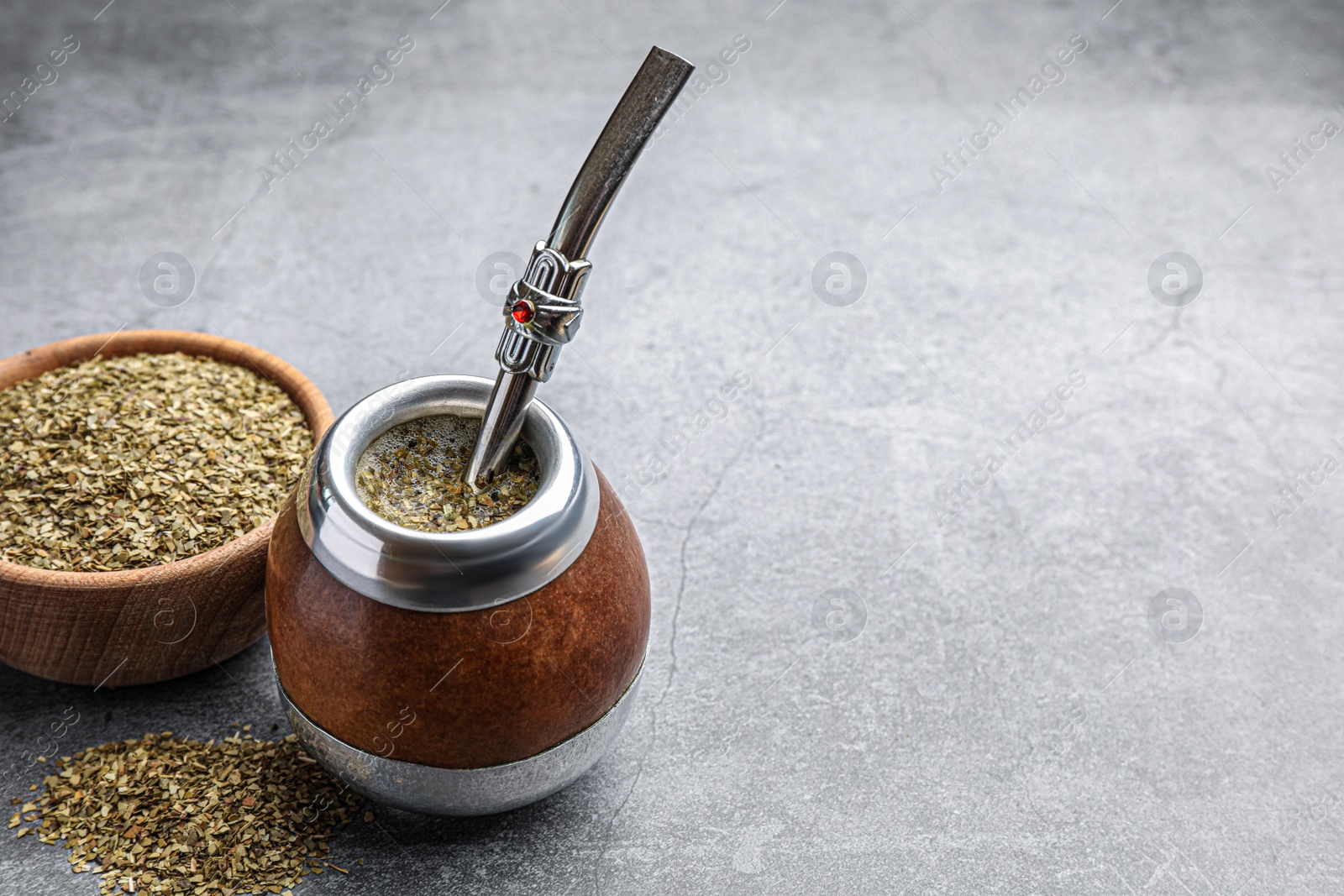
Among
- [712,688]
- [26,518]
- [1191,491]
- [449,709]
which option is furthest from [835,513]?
[26,518]

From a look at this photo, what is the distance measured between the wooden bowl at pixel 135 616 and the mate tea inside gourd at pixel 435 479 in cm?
27

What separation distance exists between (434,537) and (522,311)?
10.9 inches

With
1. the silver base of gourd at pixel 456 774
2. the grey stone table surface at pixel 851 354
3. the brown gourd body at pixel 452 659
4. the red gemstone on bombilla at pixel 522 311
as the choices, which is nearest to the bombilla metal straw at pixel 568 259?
the red gemstone on bombilla at pixel 522 311

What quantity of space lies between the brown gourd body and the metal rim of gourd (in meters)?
0.02

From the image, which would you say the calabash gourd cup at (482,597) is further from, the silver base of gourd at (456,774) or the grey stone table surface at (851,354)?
the grey stone table surface at (851,354)

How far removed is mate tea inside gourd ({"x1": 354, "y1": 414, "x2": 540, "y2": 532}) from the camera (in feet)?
4.48

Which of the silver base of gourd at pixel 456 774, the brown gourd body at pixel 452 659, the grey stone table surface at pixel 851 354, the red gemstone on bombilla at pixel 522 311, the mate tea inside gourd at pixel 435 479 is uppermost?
the red gemstone on bombilla at pixel 522 311

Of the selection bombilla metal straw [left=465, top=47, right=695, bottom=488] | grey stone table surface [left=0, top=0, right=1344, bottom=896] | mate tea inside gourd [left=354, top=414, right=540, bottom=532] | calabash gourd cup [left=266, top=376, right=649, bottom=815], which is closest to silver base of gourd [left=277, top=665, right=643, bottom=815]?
calabash gourd cup [left=266, top=376, right=649, bottom=815]

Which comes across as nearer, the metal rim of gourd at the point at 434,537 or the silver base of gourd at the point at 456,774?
the metal rim of gourd at the point at 434,537

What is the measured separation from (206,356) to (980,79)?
2.48 meters

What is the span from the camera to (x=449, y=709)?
4.27 ft

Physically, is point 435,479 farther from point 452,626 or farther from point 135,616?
point 135,616

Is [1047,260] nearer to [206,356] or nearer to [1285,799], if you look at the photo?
[1285,799]

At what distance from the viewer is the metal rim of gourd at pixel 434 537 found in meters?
1.24
